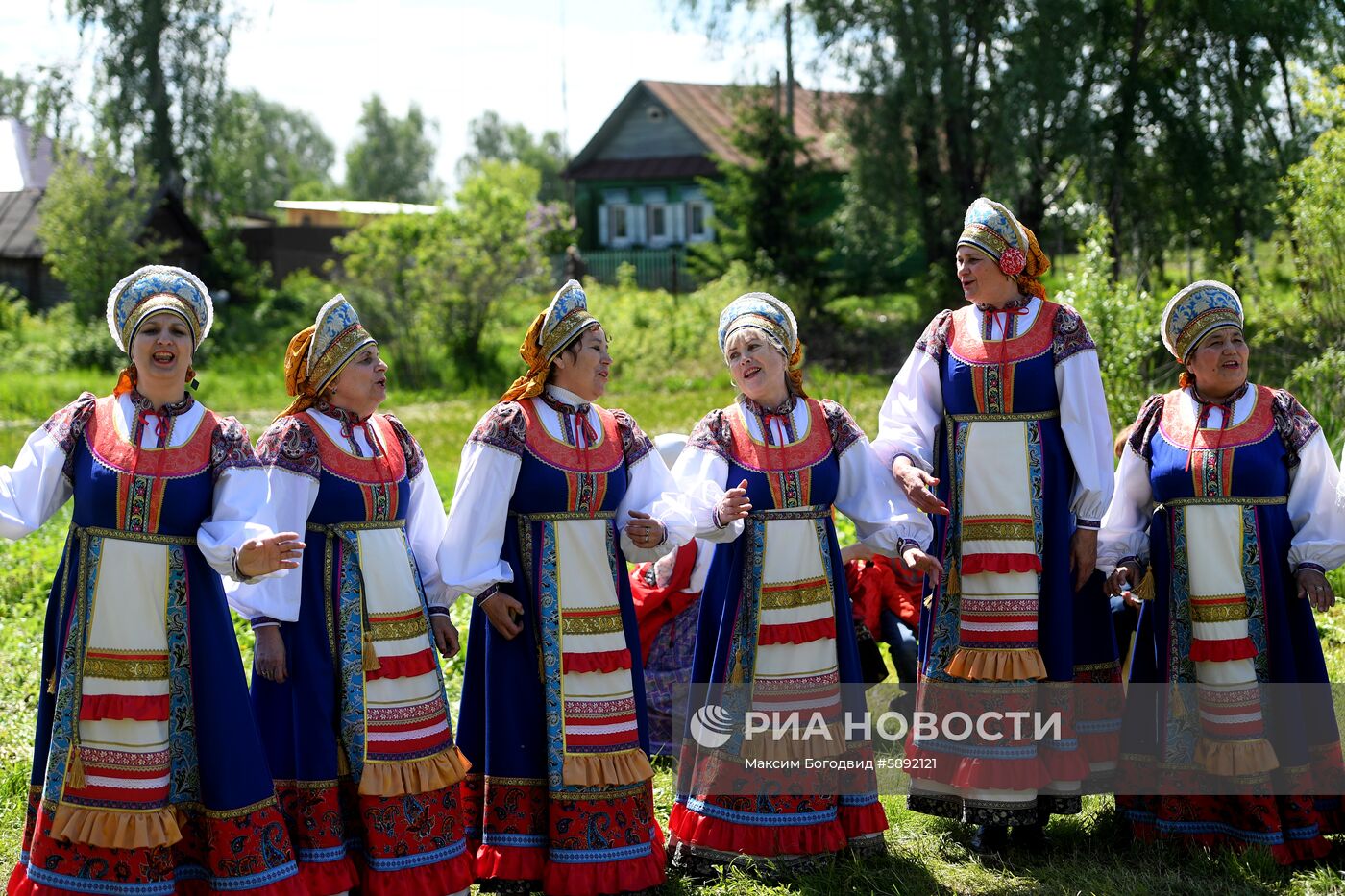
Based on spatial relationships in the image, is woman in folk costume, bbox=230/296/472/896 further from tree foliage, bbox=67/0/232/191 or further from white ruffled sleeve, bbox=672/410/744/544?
tree foliage, bbox=67/0/232/191

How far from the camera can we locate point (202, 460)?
388 centimetres

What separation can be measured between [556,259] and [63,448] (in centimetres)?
2809

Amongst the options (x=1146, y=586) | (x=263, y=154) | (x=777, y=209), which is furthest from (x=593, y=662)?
(x=263, y=154)

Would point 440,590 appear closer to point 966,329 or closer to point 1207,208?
point 966,329

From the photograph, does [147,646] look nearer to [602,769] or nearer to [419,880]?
[419,880]

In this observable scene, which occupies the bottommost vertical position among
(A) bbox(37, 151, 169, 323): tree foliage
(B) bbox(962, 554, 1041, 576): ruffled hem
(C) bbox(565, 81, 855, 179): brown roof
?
(B) bbox(962, 554, 1041, 576): ruffled hem

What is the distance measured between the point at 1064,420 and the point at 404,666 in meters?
2.34

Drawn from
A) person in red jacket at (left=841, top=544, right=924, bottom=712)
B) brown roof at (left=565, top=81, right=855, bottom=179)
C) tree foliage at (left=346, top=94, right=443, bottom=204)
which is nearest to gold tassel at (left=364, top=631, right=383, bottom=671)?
person in red jacket at (left=841, top=544, right=924, bottom=712)

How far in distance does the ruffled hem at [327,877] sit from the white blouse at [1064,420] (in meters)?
2.21

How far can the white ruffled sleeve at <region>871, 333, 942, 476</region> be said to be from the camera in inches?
185

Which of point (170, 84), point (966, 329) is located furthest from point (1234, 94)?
point (170, 84)

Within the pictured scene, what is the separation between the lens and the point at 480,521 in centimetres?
420

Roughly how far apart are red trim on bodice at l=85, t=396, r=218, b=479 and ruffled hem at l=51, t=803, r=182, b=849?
95 cm

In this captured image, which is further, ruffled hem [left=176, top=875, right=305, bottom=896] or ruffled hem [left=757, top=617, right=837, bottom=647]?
ruffled hem [left=757, top=617, right=837, bottom=647]
